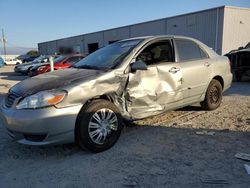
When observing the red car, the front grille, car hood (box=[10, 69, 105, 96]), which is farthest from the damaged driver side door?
the red car

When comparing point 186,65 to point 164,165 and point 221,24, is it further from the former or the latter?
point 221,24

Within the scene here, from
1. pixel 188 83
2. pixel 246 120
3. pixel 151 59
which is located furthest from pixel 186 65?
pixel 246 120

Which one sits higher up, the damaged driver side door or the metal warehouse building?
the metal warehouse building

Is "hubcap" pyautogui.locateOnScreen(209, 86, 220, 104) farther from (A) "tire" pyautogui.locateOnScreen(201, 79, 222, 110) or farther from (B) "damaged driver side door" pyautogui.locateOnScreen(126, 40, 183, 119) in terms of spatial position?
(B) "damaged driver side door" pyautogui.locateOnScreen(126, 40, 183, 119)

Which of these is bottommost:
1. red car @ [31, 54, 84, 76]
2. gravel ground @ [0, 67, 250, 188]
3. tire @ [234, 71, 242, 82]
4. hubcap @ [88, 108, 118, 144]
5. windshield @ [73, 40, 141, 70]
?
gravel ground @ [0, 67, 250, 188]

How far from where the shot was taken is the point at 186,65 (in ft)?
16.5

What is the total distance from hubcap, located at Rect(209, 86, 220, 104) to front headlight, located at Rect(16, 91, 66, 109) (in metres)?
3.54

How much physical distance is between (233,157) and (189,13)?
67.1 ft

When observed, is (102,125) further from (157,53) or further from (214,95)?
(214,95)

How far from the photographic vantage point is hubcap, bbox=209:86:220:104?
19.0 feet

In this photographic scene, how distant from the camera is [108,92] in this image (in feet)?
13.0

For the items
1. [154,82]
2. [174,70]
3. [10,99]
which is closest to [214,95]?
[174,70]

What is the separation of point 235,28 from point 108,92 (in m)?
19.2

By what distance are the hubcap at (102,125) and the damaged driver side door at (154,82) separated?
405 millimetres
